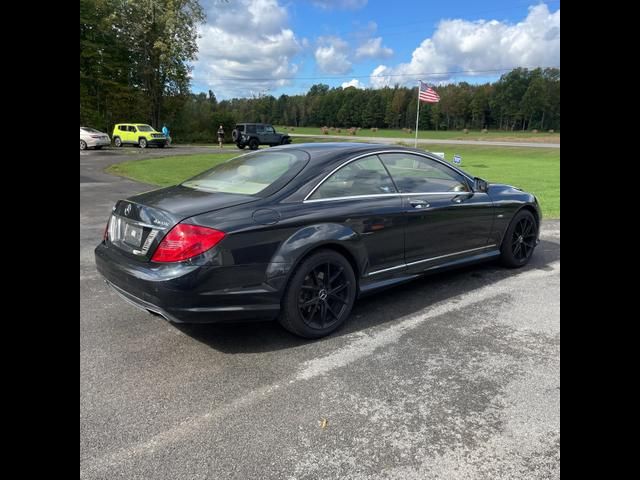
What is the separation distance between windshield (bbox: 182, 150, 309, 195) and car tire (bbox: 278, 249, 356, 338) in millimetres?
689

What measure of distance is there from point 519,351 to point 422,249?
1.30 metres

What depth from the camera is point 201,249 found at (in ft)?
10.5

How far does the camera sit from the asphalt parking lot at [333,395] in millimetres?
2330

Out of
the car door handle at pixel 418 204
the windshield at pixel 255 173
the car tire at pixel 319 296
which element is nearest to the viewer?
the car tire at pixel 319 296

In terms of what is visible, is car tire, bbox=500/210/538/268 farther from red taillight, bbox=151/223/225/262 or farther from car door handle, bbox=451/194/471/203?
red taillight, bbox=151/223/225/262

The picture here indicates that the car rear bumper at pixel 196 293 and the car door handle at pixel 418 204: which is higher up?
the car door handle at pixel 418 204

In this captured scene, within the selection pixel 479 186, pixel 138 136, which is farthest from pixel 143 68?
pixel 479 186

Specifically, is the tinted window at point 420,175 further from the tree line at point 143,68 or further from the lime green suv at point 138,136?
the lime green suv at point 138,136

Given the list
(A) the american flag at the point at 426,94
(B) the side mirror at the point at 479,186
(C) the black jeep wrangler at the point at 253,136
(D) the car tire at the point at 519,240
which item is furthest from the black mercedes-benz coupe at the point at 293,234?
(C) the black jeep wrangler at the point at 253,136

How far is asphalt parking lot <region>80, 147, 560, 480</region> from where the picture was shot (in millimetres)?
2330

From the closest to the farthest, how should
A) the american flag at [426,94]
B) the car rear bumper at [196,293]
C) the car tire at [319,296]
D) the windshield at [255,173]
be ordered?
1. the car rear bumper at [196,293]
2. the car tire at [319,296]
3. the windshield at [255,173]
4. the american flag at [426,94]

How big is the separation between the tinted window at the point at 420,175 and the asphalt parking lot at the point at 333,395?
1.12 metres
